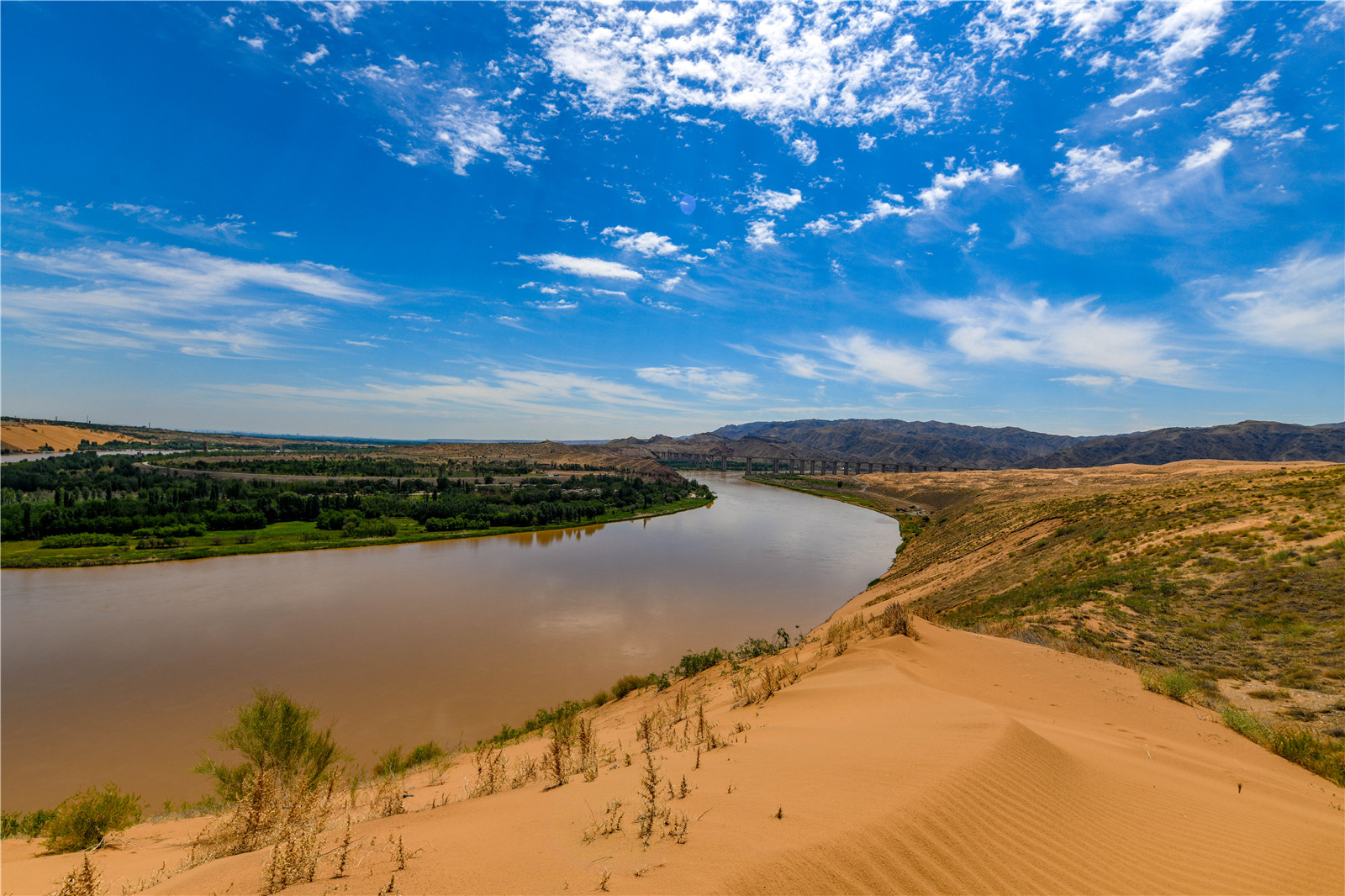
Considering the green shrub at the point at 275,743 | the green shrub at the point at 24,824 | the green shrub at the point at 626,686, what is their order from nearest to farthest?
the green shrub at the point at 24,824
the green shrub at the point at 275,743
the green shrub at the point at 626,686

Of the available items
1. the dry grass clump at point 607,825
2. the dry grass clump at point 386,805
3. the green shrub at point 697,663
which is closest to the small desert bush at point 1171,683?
the dry grass clump at point 607,825

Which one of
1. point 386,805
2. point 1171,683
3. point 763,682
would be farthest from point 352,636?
point 1171,683

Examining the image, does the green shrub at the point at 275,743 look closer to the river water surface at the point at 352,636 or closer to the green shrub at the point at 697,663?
the river water surface at the point at 352,636

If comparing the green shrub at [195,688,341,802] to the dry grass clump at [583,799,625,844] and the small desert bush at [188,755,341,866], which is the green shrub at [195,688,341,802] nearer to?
the small desert bush at [188,755,341,866]

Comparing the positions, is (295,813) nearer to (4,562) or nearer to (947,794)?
(947,794)

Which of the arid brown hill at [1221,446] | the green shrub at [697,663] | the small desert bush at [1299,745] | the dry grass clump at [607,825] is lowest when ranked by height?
the green shrub at [697,663]

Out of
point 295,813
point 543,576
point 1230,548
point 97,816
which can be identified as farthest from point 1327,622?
point 543,576
